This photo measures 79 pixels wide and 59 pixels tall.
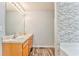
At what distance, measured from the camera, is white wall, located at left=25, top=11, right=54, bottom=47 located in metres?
1.82

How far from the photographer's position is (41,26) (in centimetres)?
187

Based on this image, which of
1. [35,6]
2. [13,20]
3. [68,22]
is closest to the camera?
[68,22]

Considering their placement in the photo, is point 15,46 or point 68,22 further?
point 15,46

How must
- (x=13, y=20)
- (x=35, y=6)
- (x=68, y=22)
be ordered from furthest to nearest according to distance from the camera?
(x=13, y=20)
(x=35, y=6)
(x=68, y=22)

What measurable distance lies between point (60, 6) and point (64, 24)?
24cm

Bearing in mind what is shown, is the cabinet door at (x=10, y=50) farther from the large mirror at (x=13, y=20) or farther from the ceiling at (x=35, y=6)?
the ceiling at (x=35, y=6)

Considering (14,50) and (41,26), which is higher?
(41,26)

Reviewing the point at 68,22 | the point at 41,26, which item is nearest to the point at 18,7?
the point at 41,26

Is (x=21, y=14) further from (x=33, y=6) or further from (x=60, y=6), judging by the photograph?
(x=60, y=6)

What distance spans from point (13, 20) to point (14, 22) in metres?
0.04

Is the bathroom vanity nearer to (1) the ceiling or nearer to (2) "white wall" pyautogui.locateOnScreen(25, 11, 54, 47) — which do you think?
(2) "white wall" pyautogui.locateOnScreen(25, 11, 54, 47)

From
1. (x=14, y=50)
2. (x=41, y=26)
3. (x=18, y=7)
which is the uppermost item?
(x=18, y=7)

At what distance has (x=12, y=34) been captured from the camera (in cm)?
188

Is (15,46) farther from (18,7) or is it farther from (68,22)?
(68,22)
